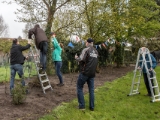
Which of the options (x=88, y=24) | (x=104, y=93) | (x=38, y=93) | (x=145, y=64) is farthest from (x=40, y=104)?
(x=88, y=24)

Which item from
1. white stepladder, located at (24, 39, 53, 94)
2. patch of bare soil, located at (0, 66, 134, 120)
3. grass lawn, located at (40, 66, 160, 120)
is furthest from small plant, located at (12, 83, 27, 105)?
white stepladder, located at (24, 39, 53, 94)

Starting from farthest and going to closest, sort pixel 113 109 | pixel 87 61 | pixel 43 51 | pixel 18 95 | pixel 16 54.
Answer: pixel 43 51 → pixel 16 54 → pixel 113 109 → pixel 18 95 → pixel 87 61

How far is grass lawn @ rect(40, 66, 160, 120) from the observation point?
6.34 m

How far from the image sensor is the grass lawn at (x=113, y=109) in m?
6.34

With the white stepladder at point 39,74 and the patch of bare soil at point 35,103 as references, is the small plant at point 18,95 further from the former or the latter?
the white stepladder at point 39,74

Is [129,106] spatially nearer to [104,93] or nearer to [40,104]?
[104,93]

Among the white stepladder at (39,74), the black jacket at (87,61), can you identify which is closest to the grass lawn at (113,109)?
the black jacket at (87,61)

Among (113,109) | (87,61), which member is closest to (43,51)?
(87,61)

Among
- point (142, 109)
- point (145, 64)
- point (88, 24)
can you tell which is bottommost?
point (142, 109)

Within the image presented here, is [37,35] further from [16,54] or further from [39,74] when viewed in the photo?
[39,74]

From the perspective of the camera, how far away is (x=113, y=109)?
728 centimetres

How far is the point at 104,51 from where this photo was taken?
66.3ft

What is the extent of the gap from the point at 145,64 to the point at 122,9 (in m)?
10.3

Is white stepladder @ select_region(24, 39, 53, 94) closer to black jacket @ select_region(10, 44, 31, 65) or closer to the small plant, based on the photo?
black jacket @ select_region(10, 44, 31, 65)
